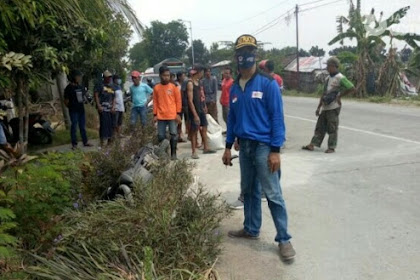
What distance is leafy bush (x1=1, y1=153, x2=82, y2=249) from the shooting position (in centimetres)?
364

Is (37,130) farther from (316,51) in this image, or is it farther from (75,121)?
(316,51)

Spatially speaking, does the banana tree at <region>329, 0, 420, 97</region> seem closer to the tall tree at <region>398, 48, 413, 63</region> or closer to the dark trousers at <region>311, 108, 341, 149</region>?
the tall tree at <region>398, 48, 413, 63</region>

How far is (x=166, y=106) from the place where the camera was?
24.8 ft

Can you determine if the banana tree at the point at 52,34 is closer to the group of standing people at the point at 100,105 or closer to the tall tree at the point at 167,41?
the group of standing people at the point at 100,105

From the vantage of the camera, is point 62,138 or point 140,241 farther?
point 62,138

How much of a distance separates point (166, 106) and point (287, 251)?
4462mm

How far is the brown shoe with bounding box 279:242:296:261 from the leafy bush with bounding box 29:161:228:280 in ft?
1.94

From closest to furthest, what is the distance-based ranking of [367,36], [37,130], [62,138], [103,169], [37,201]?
[37,201] → [103,169] → [37,130] → [62,138] → [367,36]

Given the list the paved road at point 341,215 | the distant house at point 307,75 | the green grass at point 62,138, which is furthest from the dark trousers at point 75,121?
the distant house at point 307,75

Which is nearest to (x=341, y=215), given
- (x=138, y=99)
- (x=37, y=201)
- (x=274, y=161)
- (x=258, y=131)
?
(x=274, y=161)

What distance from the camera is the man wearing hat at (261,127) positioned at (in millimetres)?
3645

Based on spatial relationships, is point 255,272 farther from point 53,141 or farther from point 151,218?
Result: point 53,141

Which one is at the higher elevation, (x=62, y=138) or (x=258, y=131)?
(x=258, y=131)

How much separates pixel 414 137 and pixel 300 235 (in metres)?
5.58
